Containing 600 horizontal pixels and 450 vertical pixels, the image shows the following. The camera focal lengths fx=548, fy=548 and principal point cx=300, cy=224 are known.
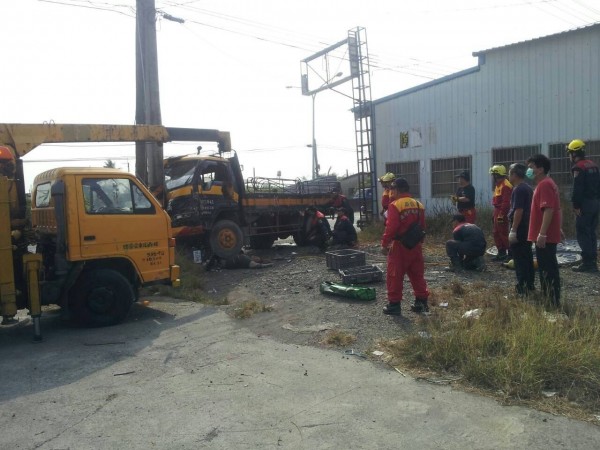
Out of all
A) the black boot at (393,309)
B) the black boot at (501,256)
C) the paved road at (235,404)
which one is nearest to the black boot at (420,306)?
the black boot at (393,309)

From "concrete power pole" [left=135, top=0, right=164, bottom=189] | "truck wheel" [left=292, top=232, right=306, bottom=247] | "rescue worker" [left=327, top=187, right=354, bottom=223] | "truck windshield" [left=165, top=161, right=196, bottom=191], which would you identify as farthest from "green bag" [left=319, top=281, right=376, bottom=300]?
"truck wheel" [left=292, top=232, right=306, bottom=247]

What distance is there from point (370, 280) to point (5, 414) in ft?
19.0

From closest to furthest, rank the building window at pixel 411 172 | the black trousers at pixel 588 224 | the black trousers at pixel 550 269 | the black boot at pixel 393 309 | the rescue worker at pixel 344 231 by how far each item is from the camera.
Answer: the black trousers at pixel 550 269
the black boot at pixel 393 309
the black trousers at pixel 588 224
the rescue worker at pixel 344 231
the building window at pixel 411 172

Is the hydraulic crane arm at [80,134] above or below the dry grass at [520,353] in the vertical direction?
above

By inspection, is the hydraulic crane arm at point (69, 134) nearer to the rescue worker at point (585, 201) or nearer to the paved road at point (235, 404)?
the paved road at point (235, 404)

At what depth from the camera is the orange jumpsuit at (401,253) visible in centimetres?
686

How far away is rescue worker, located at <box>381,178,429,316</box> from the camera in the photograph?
6.87 m

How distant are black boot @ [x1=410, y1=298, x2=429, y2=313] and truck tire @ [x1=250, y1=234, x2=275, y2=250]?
27.7 ft

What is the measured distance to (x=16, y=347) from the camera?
6621 millimetres

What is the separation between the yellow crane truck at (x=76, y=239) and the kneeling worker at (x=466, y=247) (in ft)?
16.2

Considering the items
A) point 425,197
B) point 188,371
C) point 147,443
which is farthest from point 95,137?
point 425,197

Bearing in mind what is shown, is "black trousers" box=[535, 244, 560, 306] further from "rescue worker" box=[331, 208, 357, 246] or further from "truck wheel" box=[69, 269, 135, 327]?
"rescue worker" box=[331, 208, 357, 246]

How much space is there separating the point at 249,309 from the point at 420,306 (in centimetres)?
241

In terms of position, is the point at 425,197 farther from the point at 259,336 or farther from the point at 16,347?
the point at 16,347
